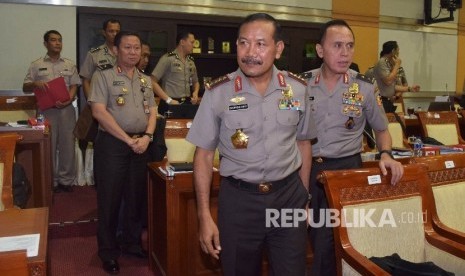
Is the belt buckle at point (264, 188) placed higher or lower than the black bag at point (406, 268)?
higher

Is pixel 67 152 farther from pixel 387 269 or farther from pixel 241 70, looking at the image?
pixel 387 269

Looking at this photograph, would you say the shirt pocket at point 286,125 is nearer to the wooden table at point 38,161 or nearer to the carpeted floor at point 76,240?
the carpeted floor at point 76,240

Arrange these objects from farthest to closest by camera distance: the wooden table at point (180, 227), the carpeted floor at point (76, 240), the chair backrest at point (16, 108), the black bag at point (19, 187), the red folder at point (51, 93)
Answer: the red folder at point (51, 93) → the chair backrest at point (16, 108) → the carpeted floor at point (76, 240) → the black bag at point (19, 187) → the wooden table at point (180, 227)

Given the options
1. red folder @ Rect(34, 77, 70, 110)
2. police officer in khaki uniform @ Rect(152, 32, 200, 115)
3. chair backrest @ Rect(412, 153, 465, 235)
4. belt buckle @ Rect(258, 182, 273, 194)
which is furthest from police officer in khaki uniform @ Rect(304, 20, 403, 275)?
red folder @ Rect(34, 77, 70, 110)

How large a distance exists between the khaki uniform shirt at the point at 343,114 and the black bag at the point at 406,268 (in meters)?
0.71

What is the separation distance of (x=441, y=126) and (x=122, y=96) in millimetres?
3004

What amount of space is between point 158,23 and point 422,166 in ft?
15.4

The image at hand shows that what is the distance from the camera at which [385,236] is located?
1890 mm

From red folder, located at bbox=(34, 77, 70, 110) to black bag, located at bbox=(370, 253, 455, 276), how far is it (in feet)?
12.3

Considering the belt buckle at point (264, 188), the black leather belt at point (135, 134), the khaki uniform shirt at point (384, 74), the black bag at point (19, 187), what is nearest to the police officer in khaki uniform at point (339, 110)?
the belt buckle at point (264, 188)

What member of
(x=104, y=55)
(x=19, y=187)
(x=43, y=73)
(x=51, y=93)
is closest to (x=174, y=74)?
(x=104, y=55)

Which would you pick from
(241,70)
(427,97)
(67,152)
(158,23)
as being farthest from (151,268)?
(427,97)

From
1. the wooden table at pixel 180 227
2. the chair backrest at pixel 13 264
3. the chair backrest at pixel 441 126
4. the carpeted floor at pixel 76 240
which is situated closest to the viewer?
the chair backrest at pixel 13 264

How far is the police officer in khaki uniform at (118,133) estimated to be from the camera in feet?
9.67
